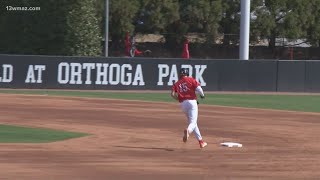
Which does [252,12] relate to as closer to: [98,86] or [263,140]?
[98,86]

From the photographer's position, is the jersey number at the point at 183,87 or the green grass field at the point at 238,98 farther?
the green grass field at the point at 238,98

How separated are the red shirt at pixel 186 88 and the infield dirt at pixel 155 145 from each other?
126 centimetres

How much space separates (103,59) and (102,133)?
59.1 ft

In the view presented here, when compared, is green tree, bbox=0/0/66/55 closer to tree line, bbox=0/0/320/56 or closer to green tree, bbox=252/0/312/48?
tree line, bbox=0/0/320/56

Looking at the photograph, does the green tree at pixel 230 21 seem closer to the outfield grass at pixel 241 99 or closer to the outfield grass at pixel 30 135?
the outfield grass at pixel 241 99

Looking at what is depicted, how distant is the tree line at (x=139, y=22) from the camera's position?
152 feet

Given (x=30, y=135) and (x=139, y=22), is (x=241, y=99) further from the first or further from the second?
(x=139, y=22)

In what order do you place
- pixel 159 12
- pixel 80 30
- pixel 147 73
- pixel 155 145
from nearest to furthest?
pixel 155 145, pixel 147 73, pixel 80 30, pixel 159 12

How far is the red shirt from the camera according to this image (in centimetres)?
1806

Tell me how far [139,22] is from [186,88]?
39620 millimetres

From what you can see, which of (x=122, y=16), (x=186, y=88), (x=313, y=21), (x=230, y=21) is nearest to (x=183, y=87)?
(x=186, y=88)

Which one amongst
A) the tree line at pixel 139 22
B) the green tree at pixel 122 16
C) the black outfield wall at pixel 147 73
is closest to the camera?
the black outfield wall at pixel 147 73

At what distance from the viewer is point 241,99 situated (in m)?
36.4

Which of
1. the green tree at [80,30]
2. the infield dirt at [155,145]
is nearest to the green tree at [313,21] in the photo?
the green tree at [80,30]
